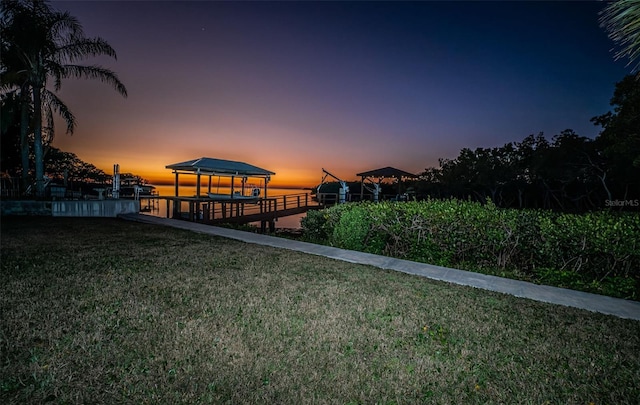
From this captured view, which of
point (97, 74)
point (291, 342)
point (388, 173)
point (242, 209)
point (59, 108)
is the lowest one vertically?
point (291, 342)

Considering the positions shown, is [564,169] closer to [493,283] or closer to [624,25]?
[493,283]

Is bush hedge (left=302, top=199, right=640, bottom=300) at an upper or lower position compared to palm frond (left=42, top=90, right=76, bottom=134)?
lower

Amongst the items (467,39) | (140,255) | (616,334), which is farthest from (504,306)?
(467,39)

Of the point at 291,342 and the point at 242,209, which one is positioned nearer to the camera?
the point at 291,342

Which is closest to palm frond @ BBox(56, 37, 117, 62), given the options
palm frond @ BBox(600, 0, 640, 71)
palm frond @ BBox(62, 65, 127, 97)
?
palm frond @ BBox(62, 65, 127, 97)

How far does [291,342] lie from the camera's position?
3035 mm

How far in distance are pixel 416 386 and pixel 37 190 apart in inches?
729

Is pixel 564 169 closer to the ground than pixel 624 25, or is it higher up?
higher up

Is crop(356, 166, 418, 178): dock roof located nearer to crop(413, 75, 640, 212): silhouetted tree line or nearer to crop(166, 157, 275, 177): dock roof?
crop(413, 75, 640, 212): silhouetted tree line

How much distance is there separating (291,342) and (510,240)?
554 cm

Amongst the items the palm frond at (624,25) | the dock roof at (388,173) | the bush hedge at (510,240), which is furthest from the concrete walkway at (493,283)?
Result: the dock roof at (388,173)

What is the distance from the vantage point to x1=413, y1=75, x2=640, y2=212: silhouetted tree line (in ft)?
59.2

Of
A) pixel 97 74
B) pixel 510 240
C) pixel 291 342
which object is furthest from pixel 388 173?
pixel 291 342

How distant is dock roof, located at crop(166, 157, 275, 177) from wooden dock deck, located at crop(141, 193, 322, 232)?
182 centimetres
